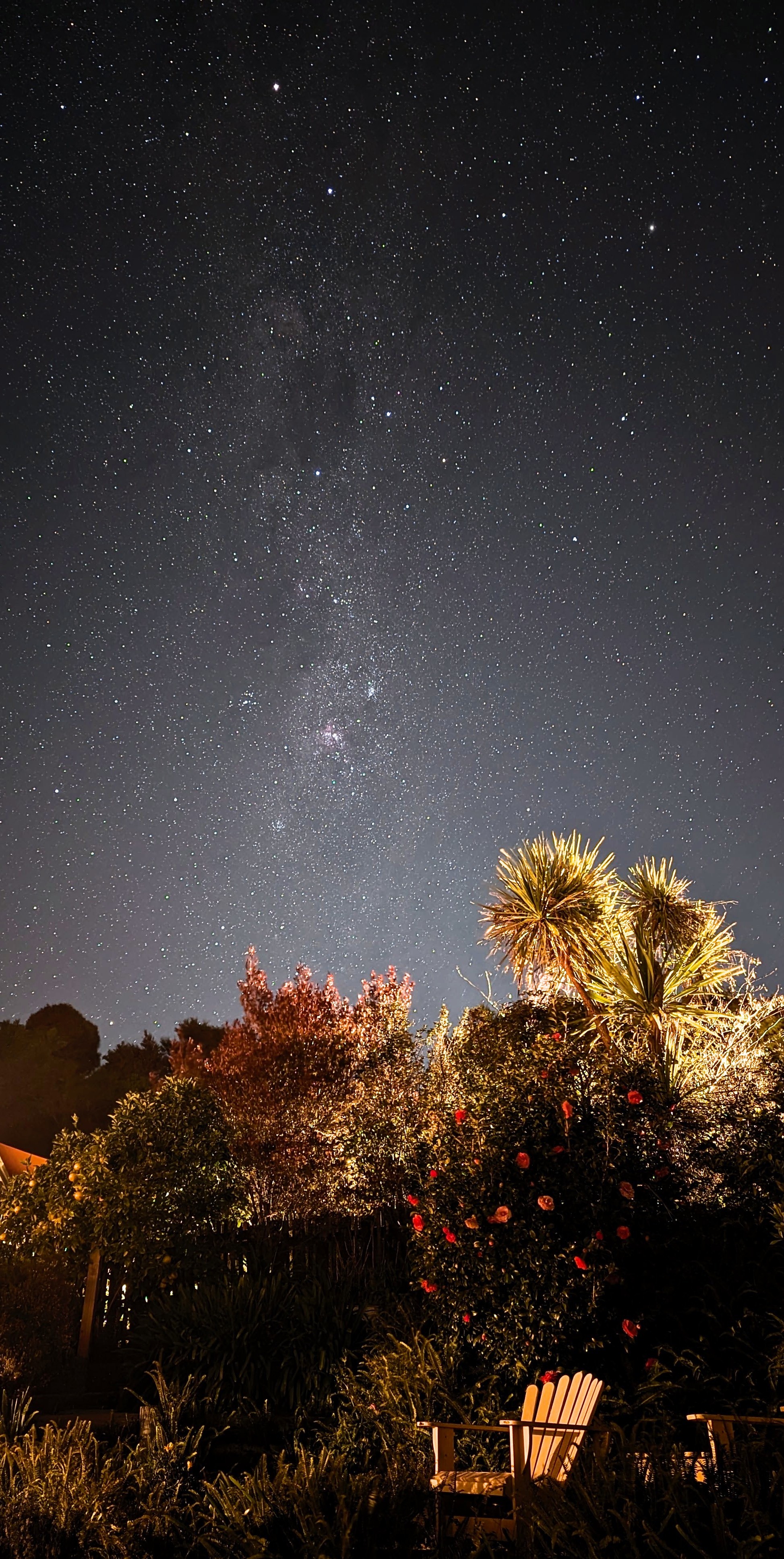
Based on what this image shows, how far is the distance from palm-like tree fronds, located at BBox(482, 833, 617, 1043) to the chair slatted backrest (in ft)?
25.1

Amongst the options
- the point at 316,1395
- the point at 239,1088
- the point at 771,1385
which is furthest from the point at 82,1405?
the point at 239,1088

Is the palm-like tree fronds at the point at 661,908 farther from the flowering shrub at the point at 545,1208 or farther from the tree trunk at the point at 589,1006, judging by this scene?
the flowering shrub at the point at 545,1208

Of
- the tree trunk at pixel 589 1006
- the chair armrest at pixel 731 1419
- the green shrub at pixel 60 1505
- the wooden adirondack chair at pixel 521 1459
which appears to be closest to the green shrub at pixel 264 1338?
the green shrub at pixel 60 1505

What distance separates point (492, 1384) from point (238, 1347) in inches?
104

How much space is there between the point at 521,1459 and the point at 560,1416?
0.36 metres

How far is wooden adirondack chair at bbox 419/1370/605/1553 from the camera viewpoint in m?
4.48

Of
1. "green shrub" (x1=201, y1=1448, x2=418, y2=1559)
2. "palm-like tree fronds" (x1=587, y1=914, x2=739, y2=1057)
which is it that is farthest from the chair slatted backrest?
"palm-like tree fronds" (x1=587, y1=914, x2=739, y2=1057)

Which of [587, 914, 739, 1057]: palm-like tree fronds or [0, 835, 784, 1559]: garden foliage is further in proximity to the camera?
[587, 914, 739, 1057]: palm-like tree fronds

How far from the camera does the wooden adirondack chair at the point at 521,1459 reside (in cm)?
448

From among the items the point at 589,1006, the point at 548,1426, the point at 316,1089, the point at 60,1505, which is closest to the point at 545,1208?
the point at 548,1426

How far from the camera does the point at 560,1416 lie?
15.8 ft

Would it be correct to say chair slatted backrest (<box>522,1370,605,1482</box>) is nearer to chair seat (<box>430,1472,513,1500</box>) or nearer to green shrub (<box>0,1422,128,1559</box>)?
chair seat (<box>430,1472,513,1500</box>)

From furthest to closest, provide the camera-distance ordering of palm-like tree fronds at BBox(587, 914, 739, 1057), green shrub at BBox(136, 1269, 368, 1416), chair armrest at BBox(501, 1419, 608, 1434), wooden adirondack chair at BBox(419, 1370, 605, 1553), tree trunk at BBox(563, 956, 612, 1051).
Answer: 1. palm-like tree fronds at BBox(587, 914, 739, 1057)
2. tree trunk at BBox(563, 956, 612, 1051)
3. green shrub at BBox(136, 1269, 368, 1416)
4. chair armrest at BBox(501, 1419, 608, 1434)
5. wooden adirondack chair at BBox(419, 1370, 605, 1553)

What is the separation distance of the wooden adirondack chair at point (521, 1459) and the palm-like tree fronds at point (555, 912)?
7.70m
